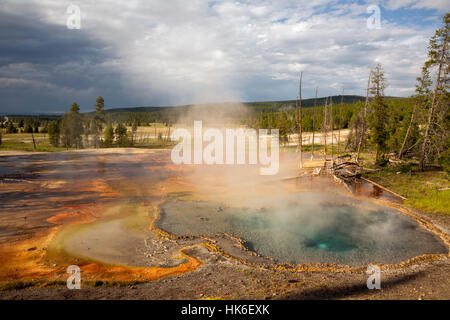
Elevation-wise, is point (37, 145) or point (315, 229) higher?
point (37, 145)

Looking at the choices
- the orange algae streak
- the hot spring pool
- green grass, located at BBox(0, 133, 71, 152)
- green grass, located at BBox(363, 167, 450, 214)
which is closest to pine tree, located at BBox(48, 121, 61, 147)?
green grass, located at BBox(0, 133, 71, 152)

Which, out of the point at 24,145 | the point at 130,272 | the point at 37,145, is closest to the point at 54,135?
the point at 37,145

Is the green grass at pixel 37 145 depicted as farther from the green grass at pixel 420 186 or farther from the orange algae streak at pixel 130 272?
the orange algae streak at pixel 130 272

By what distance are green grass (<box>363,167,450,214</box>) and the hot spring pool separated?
7.78ft

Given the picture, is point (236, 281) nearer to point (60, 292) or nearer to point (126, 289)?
point (126, 289)

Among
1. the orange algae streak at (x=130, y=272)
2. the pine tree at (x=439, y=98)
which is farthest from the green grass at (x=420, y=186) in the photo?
the orange algae streak at (x=130, y=272)

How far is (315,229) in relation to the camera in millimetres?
14375

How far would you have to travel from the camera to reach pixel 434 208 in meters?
16.5

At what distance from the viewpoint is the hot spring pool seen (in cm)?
1167

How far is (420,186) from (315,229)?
12.9 meters

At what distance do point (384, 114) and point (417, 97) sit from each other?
134 inches

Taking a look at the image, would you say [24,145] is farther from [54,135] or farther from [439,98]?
[439,98]

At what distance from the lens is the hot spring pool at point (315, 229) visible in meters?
11.7
